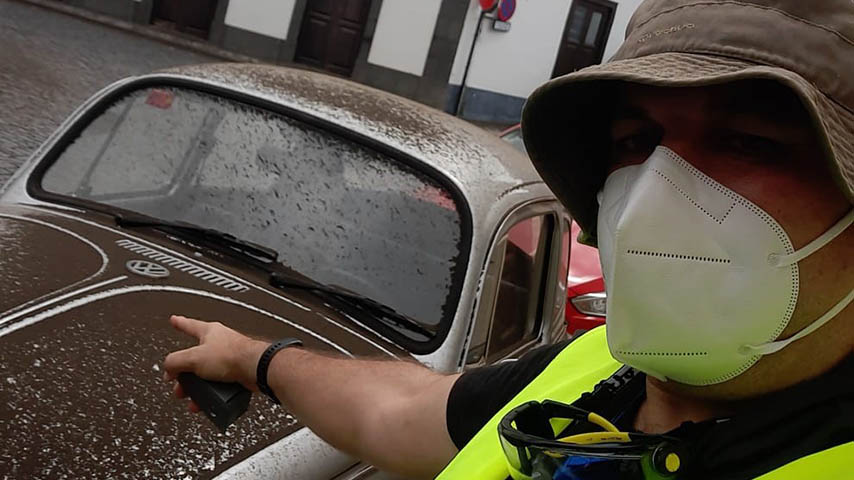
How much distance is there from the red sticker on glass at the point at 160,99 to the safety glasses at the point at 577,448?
88.1 inches

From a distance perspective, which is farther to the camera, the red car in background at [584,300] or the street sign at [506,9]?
the street sign at [506,9]

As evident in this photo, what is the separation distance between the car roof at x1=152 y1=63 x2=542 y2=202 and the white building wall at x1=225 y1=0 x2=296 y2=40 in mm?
13694

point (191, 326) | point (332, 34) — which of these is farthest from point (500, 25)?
point (191, 326)

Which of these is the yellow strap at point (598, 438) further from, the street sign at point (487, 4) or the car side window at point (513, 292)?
the street sign at point (487, 4)

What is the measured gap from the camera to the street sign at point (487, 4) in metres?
15.5

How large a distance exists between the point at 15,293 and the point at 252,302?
0.64 metres

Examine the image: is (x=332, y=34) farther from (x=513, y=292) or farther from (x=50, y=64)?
(x=513, y=292)

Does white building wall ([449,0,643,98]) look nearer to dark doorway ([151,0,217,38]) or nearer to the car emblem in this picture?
dark doorway ([151,0,217,38])

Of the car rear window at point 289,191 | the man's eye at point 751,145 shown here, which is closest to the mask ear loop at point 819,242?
the man's eye at point 751,145

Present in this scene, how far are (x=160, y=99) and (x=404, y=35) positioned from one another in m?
13.6

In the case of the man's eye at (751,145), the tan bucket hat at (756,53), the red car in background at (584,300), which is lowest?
the red car in background at (584,300)

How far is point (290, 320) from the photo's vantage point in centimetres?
250

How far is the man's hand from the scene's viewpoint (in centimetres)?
176

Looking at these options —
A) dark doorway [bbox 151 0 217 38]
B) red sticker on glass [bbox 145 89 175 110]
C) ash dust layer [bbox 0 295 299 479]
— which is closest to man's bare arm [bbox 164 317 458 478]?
ash dust layer [bbox 0 295 299 479]
